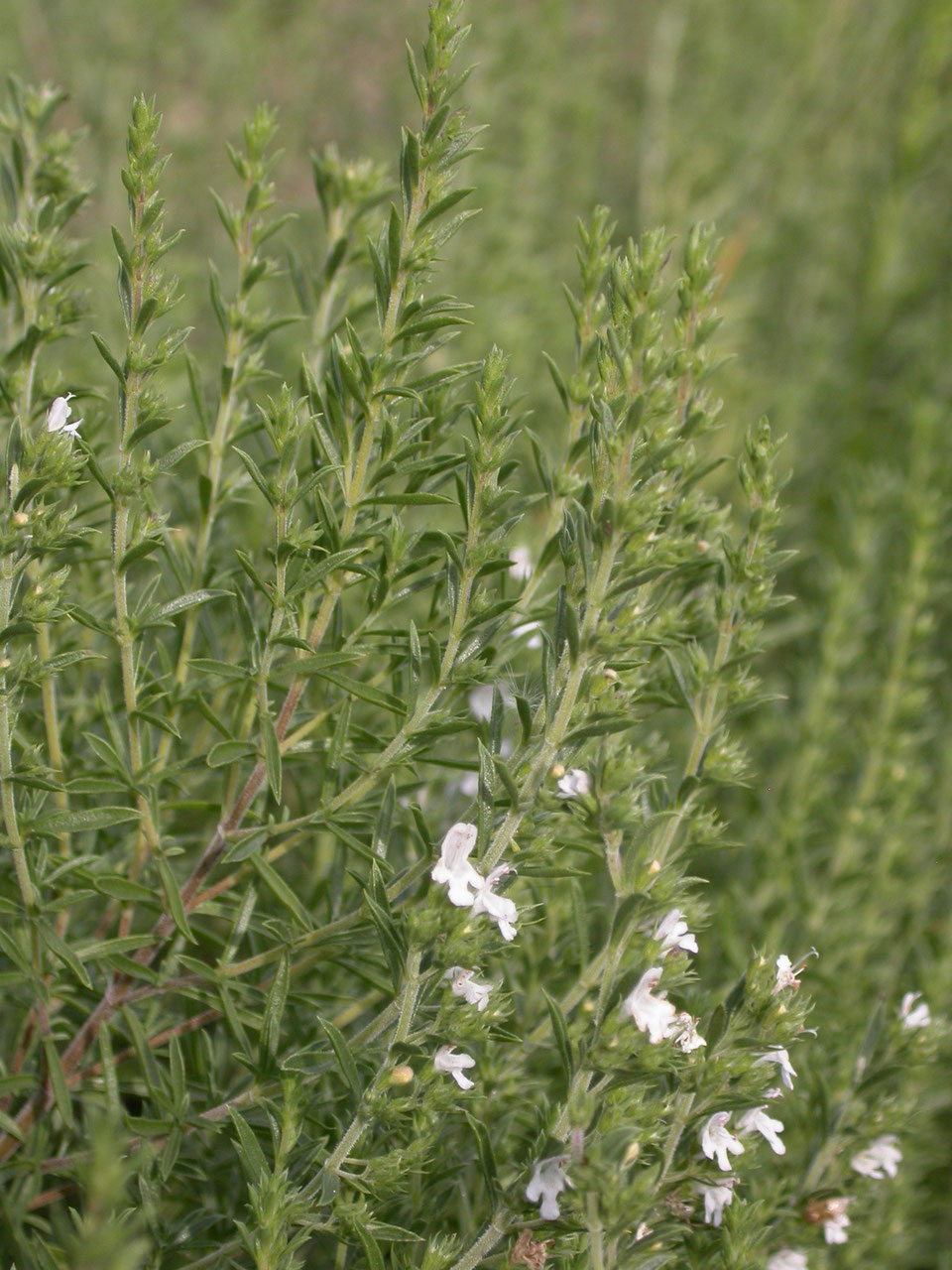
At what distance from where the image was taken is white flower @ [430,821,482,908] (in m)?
1.13

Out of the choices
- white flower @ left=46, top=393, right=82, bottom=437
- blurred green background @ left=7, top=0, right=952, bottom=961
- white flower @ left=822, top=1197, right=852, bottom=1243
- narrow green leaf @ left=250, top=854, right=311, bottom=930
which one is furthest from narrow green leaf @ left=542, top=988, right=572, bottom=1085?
blurred green background @ left=7, top=0, right=952, bottom=961

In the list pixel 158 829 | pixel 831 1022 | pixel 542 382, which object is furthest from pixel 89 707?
pixel 542 382

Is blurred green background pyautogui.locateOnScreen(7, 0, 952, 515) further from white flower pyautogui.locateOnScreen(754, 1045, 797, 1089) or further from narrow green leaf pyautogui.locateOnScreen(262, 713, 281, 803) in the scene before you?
white flower pyautogui.locateOnScreen(754, 1045, 797, 1089)

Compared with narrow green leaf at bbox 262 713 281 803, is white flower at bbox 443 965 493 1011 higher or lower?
lower

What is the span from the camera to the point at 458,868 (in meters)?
1.17

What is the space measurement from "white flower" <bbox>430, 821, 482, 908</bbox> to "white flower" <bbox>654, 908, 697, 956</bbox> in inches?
9.1

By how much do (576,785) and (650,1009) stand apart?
0.79 feet

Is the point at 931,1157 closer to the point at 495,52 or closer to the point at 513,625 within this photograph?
the point at 513,625

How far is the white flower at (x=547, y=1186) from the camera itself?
3.74 feet

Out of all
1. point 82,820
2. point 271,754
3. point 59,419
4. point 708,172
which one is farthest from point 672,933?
point 708,172

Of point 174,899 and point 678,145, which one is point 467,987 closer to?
point 174,899

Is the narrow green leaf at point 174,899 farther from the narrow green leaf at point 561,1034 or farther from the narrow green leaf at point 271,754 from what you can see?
the narrow green leaf at point 561,1034

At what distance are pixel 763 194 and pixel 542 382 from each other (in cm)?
175

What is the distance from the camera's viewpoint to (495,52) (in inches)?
154
